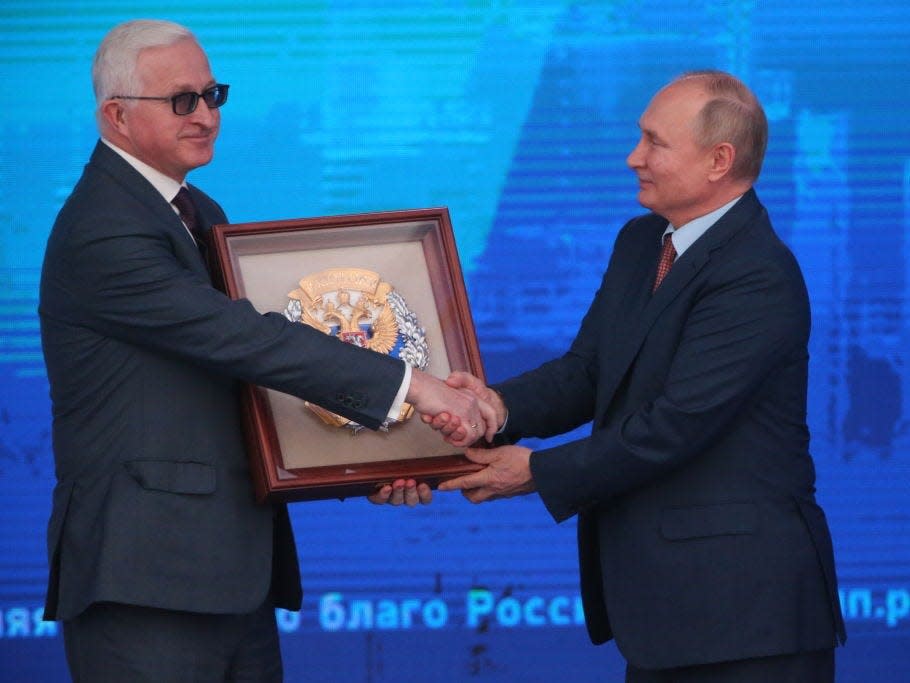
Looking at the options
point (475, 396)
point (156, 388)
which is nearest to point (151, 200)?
point (156, 388)

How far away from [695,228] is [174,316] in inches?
37.0

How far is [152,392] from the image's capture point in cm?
243

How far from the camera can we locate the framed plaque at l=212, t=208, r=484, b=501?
8.36 ft

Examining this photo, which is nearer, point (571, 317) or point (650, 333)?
point (650, 333)

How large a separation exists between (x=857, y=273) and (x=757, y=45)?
2.23ft

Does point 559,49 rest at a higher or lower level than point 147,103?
higher

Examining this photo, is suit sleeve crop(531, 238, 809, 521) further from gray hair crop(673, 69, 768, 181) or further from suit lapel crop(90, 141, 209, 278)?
suit lapel crop(90, 141, 209, 278)

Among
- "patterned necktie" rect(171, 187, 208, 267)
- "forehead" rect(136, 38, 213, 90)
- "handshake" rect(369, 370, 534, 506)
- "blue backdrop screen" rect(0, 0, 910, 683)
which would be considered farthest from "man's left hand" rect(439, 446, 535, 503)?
"blue backdrop screen" rect(0, 0, 910, 683)

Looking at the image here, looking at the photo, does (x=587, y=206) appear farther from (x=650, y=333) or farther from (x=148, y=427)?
(x=148, y=427)

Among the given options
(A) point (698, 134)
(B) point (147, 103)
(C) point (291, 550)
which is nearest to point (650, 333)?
(A) point (698, 134)

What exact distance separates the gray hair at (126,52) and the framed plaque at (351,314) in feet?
0.98

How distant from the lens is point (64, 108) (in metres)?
3.93

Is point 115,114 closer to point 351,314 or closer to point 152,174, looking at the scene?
point 152,174

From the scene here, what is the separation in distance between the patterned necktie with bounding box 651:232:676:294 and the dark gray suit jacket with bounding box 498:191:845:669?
47 mm
